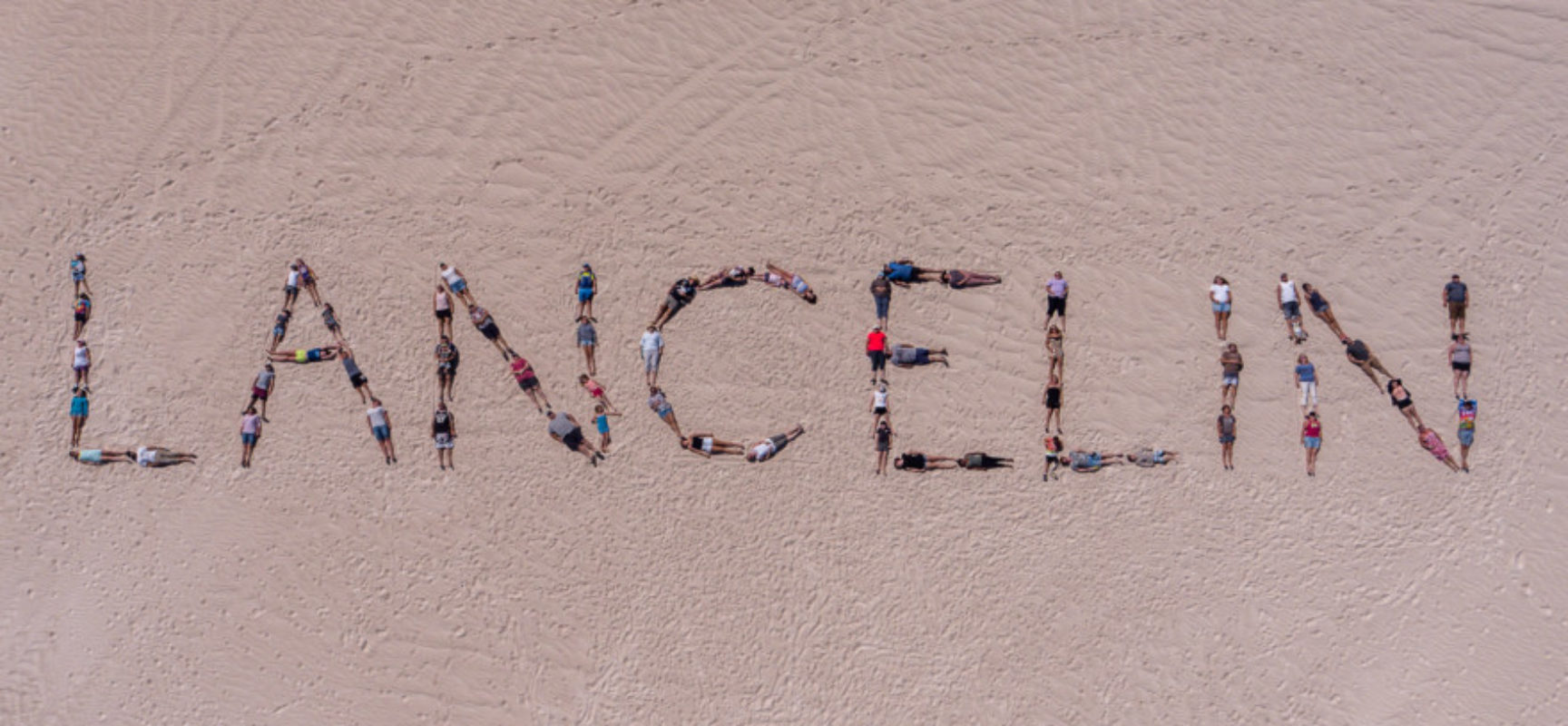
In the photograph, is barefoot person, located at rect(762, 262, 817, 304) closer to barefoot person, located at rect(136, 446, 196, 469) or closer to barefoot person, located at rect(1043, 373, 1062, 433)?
barefoot person, located at rect(1043, 373, 1062, 433)

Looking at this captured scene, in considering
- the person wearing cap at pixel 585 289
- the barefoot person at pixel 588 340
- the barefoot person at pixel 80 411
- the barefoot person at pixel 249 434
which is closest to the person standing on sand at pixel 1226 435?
the barefoot person at pixel 588 340

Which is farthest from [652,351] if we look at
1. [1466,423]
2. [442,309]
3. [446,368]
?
[1466,423]

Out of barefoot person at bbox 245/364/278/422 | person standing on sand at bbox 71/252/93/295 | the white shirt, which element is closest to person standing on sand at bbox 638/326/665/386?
the white shirt

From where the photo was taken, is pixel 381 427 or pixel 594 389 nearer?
pixel 381 427

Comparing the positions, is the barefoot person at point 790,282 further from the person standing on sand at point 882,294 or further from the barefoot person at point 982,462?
the barefoot person at point 982,462

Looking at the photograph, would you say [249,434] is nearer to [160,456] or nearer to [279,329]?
[160,456]
